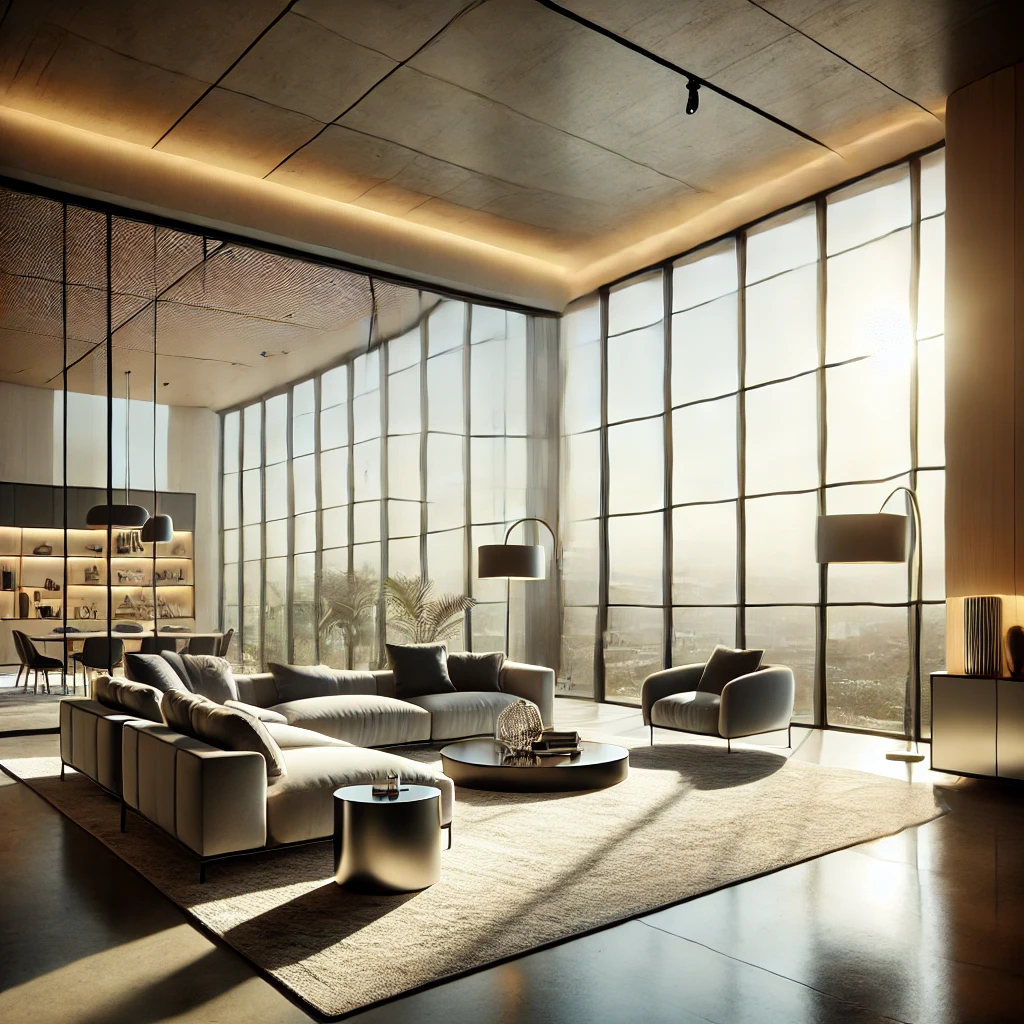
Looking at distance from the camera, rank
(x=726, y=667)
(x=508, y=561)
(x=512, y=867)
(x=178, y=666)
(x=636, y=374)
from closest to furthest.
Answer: (x=512, y=867) < (x=178, y=666) < (x=726, y=667) < (x=508, y=561) < (x=636, y=374)

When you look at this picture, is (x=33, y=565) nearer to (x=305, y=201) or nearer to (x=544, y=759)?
(x=305, y=201)

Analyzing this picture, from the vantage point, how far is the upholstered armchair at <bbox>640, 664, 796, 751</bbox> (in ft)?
22.4

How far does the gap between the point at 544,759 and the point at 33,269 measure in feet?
19.4

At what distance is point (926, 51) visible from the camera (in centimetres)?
646

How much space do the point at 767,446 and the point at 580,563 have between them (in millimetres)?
2789

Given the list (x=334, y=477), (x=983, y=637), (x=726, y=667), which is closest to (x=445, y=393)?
(x=334, y=477)

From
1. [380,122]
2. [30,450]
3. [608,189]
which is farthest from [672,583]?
[30,450]

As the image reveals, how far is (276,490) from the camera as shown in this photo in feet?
31.9

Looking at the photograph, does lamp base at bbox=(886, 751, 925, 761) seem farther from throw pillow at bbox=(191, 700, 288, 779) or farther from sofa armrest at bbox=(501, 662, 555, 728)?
throw pillow at bbox=(191, 700, 288, 779)

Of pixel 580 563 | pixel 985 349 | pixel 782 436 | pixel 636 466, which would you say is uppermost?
pixel 985 349

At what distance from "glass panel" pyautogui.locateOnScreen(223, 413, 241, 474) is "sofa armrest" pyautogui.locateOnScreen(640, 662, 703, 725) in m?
4.58

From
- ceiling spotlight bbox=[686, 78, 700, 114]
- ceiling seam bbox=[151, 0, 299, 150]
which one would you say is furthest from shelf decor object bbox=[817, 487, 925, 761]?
ceiling seam bbox=[151, 0, 299, 150]

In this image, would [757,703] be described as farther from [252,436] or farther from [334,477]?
[252,436]

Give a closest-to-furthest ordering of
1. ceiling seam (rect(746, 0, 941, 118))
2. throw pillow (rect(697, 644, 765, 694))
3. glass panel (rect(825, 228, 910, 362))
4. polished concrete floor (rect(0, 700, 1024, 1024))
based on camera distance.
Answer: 1. polished concrete floor (rect(0, 700, 1024, 1024))
2. ceiling seam (rect(746, 0, 941, 118))
3. throw pillow (rect(697, 644, 765, 694))
4. glass panel (rect(825, 228, 910, 362))
